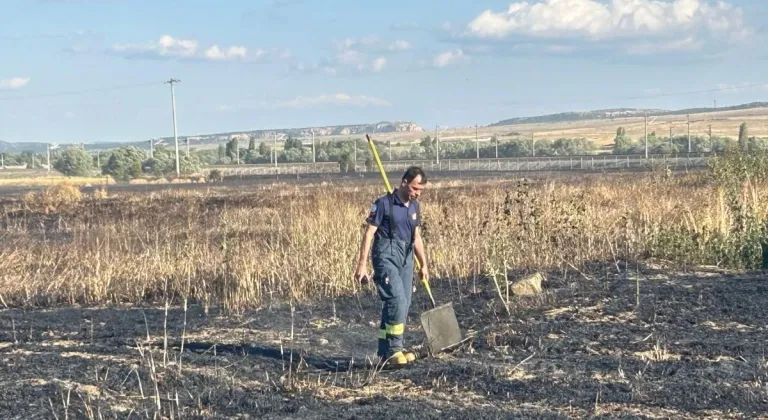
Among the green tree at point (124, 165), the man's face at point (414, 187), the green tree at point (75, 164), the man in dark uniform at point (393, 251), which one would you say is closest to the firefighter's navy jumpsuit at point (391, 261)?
the man in dark uniform at point (393, 251)

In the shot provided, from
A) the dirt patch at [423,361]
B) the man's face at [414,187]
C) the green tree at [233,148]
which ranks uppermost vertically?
the green tree at [233,148]

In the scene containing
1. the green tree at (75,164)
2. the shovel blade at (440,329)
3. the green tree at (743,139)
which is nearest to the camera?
the shovel blade at (440,329)

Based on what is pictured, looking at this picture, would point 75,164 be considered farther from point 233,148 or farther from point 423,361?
point 423,361

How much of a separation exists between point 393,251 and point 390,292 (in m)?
0.37

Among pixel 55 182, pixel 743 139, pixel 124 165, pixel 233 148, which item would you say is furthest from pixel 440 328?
pixel 233 148

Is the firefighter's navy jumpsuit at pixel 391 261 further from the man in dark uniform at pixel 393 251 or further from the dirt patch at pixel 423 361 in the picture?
the dirt patch at pixel 423 361

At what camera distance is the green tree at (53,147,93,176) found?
102m

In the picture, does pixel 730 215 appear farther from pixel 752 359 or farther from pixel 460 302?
pixel 752 359

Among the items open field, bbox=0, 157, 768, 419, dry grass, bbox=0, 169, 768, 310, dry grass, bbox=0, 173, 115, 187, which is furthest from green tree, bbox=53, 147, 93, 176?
dry grass, bbox=0, 169, 768, 310

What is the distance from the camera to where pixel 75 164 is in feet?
335

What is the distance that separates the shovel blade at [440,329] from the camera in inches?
346

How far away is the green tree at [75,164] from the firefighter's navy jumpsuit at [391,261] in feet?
320

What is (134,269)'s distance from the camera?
1373 cm

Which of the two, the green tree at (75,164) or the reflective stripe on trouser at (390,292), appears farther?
the green tree at (75,164)
